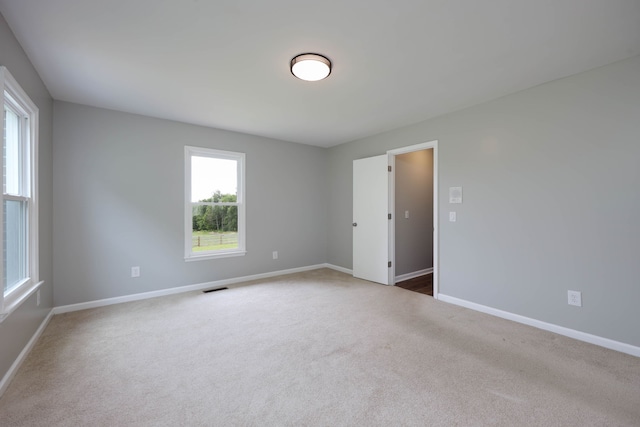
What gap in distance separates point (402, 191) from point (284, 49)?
307 centimetres

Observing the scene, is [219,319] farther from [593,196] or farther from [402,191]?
[593,196]

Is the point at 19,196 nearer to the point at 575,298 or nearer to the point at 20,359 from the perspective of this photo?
the point at 20,359

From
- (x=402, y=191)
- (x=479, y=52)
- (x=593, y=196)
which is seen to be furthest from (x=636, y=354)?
(x=402, y=191)

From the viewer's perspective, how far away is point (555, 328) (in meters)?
2.69

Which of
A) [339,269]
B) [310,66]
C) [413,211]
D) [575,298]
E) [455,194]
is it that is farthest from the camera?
[339,269]

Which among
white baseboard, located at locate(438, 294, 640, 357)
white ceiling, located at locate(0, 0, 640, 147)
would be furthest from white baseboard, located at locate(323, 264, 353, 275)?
white ceiling, located at locate(0, 0, 640, 147)

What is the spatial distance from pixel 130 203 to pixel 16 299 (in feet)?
5.52

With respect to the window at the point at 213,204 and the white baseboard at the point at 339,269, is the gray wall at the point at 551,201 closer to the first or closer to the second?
the white baseboard at the point at 339,269

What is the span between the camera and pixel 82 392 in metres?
1.82

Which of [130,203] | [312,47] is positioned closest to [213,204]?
[130,203]

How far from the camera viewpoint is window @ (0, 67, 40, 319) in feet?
6.93

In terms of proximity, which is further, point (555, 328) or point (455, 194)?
point (455, 194)

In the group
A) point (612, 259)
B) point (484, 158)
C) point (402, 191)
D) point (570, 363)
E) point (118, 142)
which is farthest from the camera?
point (402, 191)

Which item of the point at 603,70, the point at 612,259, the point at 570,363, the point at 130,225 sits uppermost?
the point at 603,70
